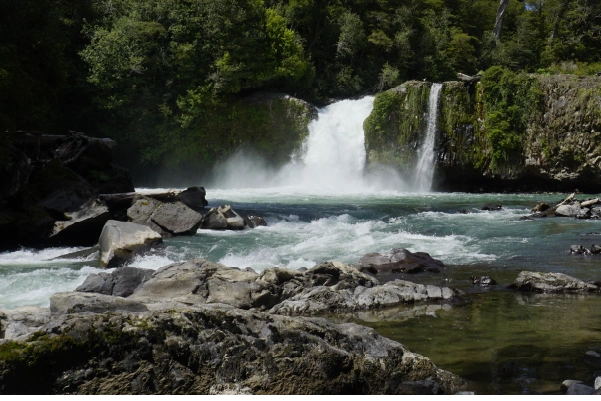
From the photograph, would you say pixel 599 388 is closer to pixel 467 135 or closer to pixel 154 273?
pixel 154 273

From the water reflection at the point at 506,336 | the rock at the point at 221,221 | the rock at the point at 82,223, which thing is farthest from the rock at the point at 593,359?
the rock at the point at 82,223

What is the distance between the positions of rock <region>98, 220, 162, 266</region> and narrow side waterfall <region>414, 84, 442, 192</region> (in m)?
19.7

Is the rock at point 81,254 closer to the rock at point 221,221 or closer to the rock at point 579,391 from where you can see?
the rock at point 221,221

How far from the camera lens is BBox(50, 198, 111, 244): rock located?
16.4 metres

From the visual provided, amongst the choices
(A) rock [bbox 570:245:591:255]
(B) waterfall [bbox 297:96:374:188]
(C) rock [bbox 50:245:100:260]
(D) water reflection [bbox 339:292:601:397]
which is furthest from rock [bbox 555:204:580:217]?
(C) rock [bbox 50:245:100:260]

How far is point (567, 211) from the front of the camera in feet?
68.0

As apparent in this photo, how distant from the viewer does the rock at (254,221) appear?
1920cm

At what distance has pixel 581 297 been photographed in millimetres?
9938

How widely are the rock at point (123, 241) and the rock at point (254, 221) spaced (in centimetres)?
462

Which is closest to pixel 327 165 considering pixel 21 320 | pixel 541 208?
pixel 541 208

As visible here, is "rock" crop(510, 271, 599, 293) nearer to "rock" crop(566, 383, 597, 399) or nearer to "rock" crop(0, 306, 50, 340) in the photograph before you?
"rock" crop(566, 383, 597, 399)

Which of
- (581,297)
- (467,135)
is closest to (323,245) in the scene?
(581,297)

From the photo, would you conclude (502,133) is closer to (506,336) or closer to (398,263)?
(398,263)

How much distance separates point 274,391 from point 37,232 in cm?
1371
